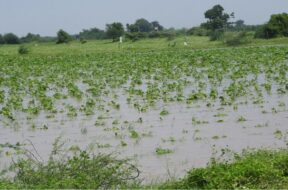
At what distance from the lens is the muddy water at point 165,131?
27.8 ft

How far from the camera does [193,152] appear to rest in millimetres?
8648

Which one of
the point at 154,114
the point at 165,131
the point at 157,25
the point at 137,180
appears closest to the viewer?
the point at 137,180

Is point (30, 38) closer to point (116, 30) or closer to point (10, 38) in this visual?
point (10, 38)

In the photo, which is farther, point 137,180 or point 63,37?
point 63,37

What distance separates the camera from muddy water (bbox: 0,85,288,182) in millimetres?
8484

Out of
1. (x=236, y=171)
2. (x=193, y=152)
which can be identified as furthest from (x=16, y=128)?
(x=236, y=171)

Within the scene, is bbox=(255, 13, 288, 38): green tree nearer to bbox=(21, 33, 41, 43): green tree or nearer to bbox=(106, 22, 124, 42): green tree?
bbox=(106, 22, 124, 42): green tree

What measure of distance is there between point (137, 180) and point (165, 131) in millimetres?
3451

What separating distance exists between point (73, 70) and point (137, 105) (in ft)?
37.9

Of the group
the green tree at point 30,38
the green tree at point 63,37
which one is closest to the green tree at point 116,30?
the green tree at point 63,37

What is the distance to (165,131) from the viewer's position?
1030 cm

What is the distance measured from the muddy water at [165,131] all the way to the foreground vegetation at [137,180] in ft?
3.21

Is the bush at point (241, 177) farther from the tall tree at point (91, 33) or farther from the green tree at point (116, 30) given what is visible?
the tall tree at point (91, 33)

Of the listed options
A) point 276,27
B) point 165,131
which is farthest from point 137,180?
point 276,27
